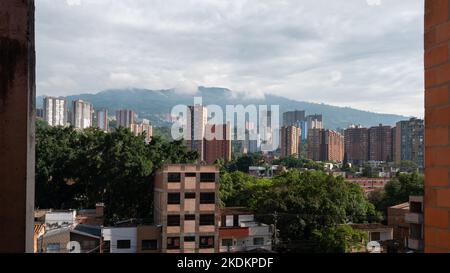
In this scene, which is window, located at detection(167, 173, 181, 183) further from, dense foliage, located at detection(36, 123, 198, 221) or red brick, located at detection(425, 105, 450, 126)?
red brick, located at detection(425, 105, 450, 126)

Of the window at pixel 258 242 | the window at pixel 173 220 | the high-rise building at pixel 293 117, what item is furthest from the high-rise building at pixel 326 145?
the window at pixel 173 220

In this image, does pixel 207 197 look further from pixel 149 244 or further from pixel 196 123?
pixel 196 123

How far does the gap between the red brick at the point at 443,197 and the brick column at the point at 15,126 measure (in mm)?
1012

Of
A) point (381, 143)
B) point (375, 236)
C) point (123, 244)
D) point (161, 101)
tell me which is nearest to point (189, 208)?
point (123, 244)

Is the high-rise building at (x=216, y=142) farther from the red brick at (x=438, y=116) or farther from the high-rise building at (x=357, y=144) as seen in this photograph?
the red brick at (x=438, y=116)

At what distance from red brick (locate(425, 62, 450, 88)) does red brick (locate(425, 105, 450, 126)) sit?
0.21 feet

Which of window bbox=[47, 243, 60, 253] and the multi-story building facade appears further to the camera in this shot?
the multi-story building facade

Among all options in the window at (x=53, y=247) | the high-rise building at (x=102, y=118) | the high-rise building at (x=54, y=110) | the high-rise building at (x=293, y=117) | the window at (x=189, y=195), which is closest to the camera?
the window at (x=53, y=247)

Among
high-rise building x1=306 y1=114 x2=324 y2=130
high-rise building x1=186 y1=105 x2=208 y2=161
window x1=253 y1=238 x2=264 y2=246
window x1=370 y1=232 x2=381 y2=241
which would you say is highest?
high-rise building x1=306 y1=114 x2=324 y2=130

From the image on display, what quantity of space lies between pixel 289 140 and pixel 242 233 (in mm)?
42538

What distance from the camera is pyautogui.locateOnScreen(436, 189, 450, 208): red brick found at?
3.58 ft

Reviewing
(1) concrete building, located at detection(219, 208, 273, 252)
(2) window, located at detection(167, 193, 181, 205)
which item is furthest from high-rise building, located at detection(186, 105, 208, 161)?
(2) window, located at detection(167, 193, 181, 205)

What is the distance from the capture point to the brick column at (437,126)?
110cm
